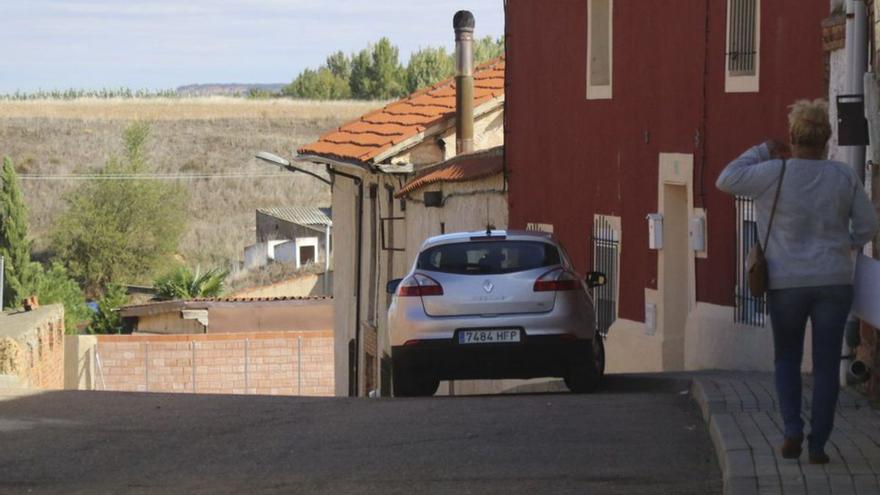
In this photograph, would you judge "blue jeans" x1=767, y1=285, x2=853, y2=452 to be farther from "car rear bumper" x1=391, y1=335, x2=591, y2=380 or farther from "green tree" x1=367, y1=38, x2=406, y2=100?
"green tree" x1=367, y1=38, x2=406, y2=100

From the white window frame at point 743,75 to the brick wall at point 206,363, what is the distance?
20.7 m

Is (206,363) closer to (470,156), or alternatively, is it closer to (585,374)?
(470,156)

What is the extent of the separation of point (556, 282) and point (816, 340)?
22.0ft

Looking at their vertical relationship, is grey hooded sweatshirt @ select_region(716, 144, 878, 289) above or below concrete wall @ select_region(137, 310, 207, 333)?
above

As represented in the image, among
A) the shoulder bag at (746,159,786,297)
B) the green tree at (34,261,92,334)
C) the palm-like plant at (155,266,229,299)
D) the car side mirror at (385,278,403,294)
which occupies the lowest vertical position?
the green tree at (34,261,92,334)

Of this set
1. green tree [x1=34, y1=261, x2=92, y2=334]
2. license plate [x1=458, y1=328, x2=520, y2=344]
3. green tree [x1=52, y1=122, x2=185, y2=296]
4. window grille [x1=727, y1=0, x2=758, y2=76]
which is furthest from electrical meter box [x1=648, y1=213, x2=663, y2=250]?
green tree [x1=52, y1=122, x2=185, y2=296]

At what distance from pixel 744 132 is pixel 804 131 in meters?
9.50

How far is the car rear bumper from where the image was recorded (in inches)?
570

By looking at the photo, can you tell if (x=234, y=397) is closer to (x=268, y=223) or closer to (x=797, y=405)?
(x=797, y=405)

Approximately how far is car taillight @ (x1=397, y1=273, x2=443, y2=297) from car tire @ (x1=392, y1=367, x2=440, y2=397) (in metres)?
0.72

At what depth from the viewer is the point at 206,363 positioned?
122 feet

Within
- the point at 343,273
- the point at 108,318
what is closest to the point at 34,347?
the point at 343,273

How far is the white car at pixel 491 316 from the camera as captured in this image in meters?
14.5

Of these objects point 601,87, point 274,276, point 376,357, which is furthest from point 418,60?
point 601,87
